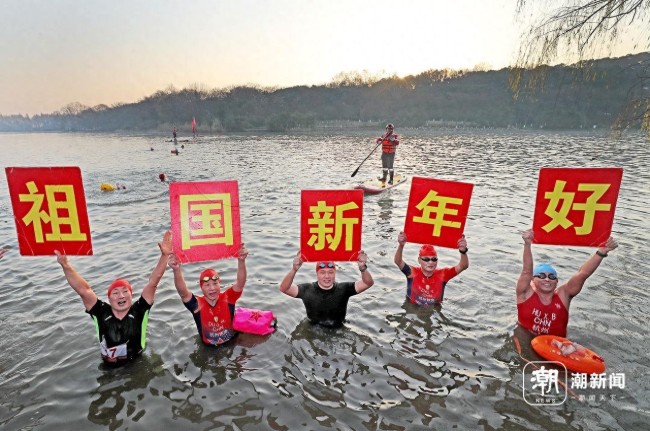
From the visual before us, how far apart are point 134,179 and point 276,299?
19843 mm

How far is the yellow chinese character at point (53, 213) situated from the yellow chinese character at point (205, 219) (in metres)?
1.41

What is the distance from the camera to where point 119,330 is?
5.57 meters

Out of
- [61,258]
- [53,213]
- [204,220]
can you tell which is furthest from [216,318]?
[53,213]

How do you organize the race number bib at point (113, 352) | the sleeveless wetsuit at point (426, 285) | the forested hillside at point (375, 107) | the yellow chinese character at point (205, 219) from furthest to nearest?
the forested hillside at point (375, 107)
the sleeveless wetsuit at point (426, 285)
the race number bib at point (113, 352)
the yellow chinese character at point (205, 219)

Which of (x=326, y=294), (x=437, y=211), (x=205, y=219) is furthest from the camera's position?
(x=326, y=294)

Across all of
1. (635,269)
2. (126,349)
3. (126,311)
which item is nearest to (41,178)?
(126,311)

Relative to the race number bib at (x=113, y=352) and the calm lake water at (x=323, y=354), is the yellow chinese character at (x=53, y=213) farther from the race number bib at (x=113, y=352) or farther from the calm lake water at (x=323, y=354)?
the calm lake water at (x=323, y=354)

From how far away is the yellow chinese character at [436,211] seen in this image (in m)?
6.28

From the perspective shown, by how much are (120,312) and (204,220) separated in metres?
1.85

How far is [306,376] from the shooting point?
18.3ft

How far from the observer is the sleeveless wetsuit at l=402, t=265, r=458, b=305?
24.2ft

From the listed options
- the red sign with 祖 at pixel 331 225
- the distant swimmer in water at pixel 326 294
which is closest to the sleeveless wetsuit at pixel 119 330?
the distant swimmer in water at pixel 326 294

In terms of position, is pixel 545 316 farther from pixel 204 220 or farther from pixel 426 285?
pixel 204 220

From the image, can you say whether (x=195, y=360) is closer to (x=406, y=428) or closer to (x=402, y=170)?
(x=406, y=428)
